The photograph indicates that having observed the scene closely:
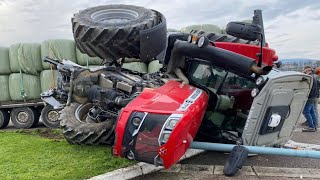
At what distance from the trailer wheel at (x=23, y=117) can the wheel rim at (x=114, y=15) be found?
6635 millimetres

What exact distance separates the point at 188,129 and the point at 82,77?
2.91 metres

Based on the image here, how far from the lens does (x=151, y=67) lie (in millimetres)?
12219

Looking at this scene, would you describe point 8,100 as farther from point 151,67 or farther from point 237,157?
point 237,157

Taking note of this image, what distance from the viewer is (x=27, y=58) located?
12.4 meters

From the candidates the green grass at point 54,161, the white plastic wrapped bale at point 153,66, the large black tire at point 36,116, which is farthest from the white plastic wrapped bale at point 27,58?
the green grass at point 54,161

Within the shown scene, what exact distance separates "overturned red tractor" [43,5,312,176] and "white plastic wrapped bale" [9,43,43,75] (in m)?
5.17

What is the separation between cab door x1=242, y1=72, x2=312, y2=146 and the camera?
5.14 metres

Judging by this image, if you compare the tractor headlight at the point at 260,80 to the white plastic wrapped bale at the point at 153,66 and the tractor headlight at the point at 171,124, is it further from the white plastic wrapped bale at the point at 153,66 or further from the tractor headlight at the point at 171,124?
the white plastic wrapped bale at the point at 153,66

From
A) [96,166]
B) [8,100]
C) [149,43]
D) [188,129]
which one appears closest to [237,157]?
[188,129]

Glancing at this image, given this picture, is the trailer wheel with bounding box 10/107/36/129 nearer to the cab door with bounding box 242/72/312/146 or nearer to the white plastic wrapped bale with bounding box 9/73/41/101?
the white plastic wrapped bale with bounding box 9/73/41/101

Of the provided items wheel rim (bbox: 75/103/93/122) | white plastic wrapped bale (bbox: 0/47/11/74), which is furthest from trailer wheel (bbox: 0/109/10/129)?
wheel rim (bbox: 75/103/93/122)

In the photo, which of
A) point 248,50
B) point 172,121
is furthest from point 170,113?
point 248,50

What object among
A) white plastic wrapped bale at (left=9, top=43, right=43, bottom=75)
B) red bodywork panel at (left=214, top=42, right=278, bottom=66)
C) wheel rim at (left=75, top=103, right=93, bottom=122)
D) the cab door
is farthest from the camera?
white plastic wrapped bale at (left=9, top=43, right=43, bottom=75)

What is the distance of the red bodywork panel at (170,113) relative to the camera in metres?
4.46
